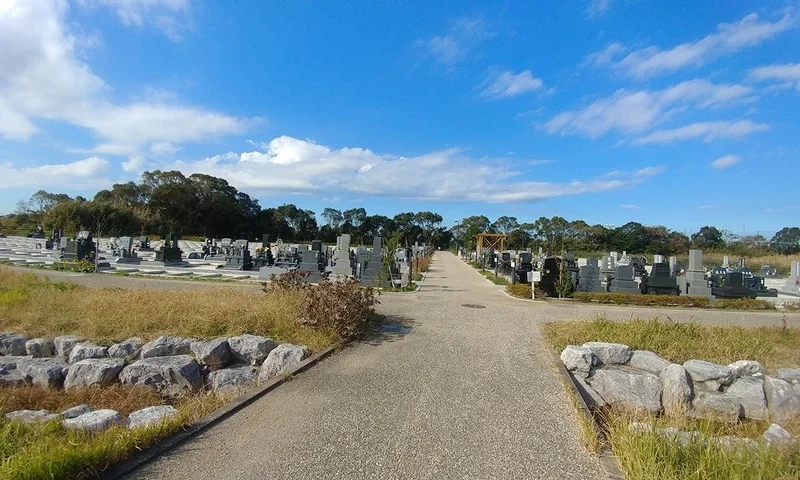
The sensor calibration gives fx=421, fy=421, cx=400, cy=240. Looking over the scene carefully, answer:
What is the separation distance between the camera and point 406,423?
435cm

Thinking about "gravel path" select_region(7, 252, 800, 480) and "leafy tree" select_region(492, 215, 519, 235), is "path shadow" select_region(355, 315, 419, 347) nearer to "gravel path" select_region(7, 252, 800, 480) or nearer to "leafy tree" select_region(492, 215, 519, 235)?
"gravel path" select_region(7, 252, 800, 480)

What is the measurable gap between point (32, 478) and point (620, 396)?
6.58m

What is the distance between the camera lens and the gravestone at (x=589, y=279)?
1803 cm

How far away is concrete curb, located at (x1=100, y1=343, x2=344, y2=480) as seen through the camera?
334 centimetres

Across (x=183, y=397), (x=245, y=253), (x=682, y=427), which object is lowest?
(x=183, y=397)

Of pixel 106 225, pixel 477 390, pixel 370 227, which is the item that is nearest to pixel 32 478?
pixel 477 390

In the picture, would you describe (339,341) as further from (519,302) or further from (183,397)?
(519,302)

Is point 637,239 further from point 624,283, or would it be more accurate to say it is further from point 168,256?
point 168,256

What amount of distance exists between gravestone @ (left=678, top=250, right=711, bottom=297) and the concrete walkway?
12508 millimetres

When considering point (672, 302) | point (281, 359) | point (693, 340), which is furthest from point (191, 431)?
point (672, 302)

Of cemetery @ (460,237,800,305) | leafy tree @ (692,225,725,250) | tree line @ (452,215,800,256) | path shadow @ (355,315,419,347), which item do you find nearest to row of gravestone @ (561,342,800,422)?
path shadow @ (355,315,419,347)

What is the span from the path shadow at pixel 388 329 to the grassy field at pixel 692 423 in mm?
2833

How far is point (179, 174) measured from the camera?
207ft

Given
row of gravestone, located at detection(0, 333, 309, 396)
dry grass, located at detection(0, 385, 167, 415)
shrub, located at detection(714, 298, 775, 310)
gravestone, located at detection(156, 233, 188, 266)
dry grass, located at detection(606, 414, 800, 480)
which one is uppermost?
gravestone, located at detection(156, 233, 188, 266)
